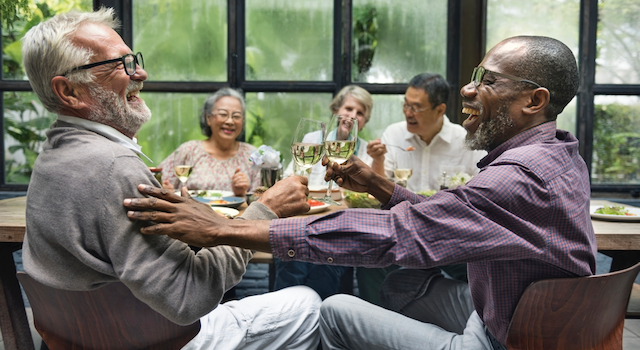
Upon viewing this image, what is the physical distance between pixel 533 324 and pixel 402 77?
3.13 meters

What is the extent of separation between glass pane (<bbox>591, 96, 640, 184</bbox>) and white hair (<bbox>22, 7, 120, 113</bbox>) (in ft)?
12.8

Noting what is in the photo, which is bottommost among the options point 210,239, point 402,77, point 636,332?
point 636,332

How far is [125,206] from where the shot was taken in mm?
1040

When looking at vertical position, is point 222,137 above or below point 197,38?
below

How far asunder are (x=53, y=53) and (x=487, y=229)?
1.12m

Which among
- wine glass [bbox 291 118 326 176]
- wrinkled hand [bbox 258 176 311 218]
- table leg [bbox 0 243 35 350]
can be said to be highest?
wine glass [bbox 291 118 326 176]

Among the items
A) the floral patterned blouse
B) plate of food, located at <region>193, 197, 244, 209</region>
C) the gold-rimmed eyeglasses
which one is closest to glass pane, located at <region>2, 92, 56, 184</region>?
the floral patterned blouse

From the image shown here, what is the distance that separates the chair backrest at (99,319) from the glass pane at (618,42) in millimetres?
3945

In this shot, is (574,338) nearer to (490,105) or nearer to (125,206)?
(490,105)

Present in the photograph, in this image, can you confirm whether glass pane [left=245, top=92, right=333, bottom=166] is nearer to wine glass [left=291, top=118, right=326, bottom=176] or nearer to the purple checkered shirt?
wine glass [left=291, top=118, right=326, bottom=176]

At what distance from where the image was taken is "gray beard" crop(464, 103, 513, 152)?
1.46 meters

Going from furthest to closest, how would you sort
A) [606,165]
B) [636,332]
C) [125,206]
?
1. [606,165]
2. [636,332]
3. [125,206]

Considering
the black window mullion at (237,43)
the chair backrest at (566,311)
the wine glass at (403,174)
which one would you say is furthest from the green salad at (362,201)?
the black window mullion at (237,43)

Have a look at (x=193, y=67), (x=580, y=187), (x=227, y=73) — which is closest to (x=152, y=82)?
(x=193, y=67)
